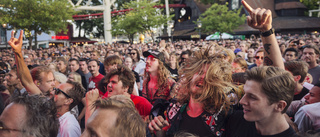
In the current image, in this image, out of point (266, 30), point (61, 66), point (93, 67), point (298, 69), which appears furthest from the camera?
point (61, 66)

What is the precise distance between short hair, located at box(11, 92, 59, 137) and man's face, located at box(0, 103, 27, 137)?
29 mm

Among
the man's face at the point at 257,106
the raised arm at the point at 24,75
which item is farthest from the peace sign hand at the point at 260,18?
the raised arm at the point at 24,75

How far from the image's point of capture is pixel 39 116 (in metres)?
2.10

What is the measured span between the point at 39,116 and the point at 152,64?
8.99 ft

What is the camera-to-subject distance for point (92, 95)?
2.93 m

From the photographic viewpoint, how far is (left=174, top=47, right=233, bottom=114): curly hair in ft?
7.68

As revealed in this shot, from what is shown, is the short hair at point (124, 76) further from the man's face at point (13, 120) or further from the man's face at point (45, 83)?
the man's face at point (13, 120)

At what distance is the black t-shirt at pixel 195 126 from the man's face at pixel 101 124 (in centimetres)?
82

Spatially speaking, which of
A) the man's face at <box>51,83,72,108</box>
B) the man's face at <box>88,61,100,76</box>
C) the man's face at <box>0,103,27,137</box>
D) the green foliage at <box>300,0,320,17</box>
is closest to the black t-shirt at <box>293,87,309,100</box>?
the man's face at <box>51,83,72,108</box>

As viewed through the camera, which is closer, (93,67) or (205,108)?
(205,108)

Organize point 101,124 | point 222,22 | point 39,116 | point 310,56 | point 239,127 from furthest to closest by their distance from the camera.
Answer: point 222,22 < point 310,56 < point 239,127 < point 39,116 < point 101,124

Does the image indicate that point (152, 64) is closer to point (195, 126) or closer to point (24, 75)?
point (24, 75)

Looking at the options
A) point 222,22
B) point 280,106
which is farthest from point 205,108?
point 222,22

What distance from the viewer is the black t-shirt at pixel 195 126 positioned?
2232 mm
